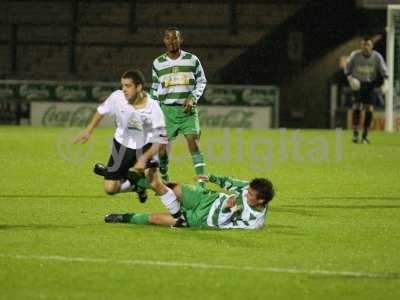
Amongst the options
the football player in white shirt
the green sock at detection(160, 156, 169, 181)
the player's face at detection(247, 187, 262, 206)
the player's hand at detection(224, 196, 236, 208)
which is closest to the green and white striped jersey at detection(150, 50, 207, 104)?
the green sock at detection(160, 156, 169, 181)

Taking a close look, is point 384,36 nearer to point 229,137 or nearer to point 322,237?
point 229,137

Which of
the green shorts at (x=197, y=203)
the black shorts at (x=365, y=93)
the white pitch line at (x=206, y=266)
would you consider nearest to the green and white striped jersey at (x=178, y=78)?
the green shorts at (x=197, y=203)

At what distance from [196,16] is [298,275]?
31.3m

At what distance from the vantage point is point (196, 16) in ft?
130

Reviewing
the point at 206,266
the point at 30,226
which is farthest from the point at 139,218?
the point at 206,266

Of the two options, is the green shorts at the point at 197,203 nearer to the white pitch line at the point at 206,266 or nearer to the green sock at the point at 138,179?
the green sock at the point at 138,179

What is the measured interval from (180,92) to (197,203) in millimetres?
3946

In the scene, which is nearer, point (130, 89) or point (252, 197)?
point (252, 197)

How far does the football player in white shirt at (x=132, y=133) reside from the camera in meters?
11.3

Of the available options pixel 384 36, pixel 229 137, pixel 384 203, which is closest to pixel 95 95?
pixel 229 137

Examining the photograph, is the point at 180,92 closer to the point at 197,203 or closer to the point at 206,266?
the point at 197,203

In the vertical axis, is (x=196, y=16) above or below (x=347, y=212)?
above

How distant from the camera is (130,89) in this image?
37.0 feet

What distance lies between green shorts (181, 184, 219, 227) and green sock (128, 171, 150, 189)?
1.82 ft
